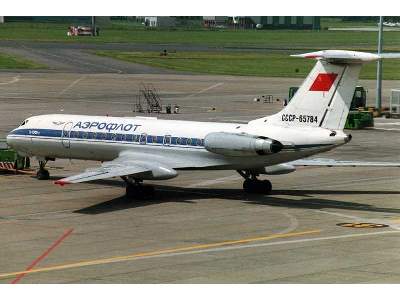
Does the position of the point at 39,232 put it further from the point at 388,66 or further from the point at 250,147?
the point at 388,66

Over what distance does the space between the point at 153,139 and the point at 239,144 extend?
5.44m

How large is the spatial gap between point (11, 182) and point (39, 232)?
14932mm

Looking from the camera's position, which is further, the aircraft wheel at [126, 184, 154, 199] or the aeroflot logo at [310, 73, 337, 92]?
the aircraft wheel at [126, 184, 154, 199]

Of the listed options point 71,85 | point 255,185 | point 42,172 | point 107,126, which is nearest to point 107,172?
point 107,126

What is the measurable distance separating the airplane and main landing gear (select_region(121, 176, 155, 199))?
0.05 meters

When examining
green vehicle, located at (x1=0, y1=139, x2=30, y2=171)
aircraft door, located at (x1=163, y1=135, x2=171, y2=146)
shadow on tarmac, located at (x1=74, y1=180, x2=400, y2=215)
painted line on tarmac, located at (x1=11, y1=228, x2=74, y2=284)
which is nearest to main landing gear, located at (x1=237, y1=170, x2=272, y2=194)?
shadow on tarmac, located at (x1=74, y1=180, x2=400, y2=215)

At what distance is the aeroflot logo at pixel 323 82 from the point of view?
45.9 metres

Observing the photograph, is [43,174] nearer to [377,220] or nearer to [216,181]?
[216,181]

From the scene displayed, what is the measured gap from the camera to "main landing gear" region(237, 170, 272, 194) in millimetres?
50062

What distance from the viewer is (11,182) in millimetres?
54812

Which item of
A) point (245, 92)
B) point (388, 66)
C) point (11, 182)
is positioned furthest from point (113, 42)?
point (11, 182)

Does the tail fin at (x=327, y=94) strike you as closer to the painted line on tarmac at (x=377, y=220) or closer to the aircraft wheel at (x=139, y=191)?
the painted line on tarmac at (x=377, y=220)

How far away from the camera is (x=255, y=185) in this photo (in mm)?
50219

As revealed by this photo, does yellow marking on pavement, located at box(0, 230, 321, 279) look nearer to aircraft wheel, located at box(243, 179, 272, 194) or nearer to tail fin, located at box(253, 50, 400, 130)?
tail fin, located at box(253, 50, 400, 130)
